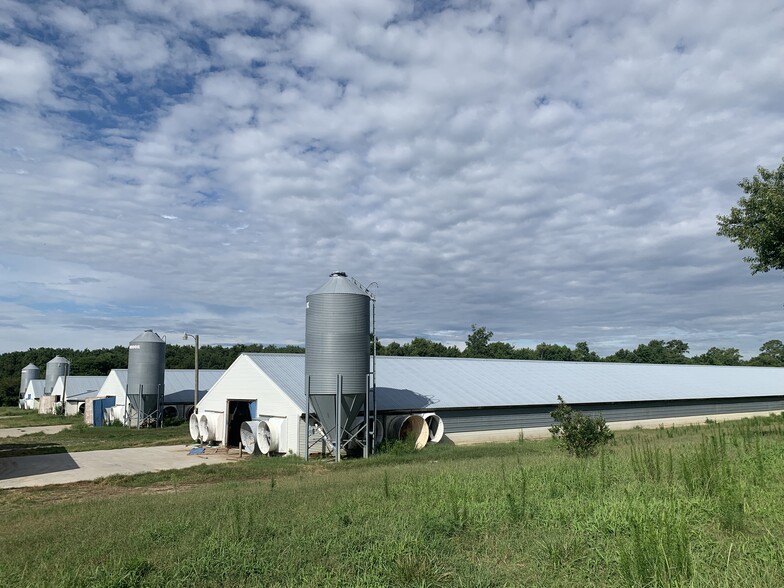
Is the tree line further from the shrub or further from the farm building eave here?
the shrub

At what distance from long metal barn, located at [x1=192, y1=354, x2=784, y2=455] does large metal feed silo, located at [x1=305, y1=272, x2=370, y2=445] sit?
5.97ft

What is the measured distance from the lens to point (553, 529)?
744 centimetres

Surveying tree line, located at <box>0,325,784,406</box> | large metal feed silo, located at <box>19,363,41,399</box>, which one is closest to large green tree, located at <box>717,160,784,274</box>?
tree line, located at <box>0,325,784,406</box>

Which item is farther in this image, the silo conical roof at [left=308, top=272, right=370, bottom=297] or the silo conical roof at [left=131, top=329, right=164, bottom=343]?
the silo conical roof at [left=131, top=329, right=164, bottom=343]

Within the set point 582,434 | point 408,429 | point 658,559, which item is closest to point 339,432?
Answer: point 408,429

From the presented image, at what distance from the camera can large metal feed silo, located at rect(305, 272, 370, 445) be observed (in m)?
26.2

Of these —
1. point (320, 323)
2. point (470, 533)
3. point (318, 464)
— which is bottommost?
point (318, 464)

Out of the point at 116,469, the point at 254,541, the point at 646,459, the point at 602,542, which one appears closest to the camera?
the point at 602,542

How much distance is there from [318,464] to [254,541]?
56.0 feet

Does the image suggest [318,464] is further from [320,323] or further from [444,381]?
[444,381]

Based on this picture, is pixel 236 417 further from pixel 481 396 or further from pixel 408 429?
pixel 481 396

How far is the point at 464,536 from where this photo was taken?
7.64 meters

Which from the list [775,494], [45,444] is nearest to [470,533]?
[775,494]

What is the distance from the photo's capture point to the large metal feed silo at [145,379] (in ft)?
158
